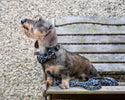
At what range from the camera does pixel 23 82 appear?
3.37 meters

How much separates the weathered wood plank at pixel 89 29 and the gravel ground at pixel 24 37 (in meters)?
1.02

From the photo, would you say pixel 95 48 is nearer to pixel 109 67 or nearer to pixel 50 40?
pixel 109 67

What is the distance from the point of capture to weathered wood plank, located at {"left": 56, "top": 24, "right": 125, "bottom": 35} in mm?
2852

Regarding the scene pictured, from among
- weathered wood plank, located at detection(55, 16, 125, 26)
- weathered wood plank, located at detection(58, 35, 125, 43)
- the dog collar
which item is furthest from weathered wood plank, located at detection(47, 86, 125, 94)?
weathered wood plank, located at detection(55, 16, 125, 26)

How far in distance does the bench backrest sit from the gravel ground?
979 mm

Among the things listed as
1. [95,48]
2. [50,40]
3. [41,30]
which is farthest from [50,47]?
[95,48]

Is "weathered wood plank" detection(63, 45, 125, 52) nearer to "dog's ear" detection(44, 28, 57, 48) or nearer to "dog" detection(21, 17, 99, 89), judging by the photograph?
"dog" detection(21, 17, 99, 89)

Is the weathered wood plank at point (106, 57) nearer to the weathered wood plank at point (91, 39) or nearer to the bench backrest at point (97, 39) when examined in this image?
the bench backrest at point (97, 39)

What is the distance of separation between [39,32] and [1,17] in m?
2.54

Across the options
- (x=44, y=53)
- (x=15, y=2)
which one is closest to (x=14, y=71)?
(x=15, y=2)

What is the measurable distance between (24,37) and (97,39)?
5.35 ft

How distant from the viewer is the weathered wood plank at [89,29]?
2852 millimetres

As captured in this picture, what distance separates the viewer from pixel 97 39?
282cm

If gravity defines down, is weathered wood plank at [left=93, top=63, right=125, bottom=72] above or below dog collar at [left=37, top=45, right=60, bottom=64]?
below
